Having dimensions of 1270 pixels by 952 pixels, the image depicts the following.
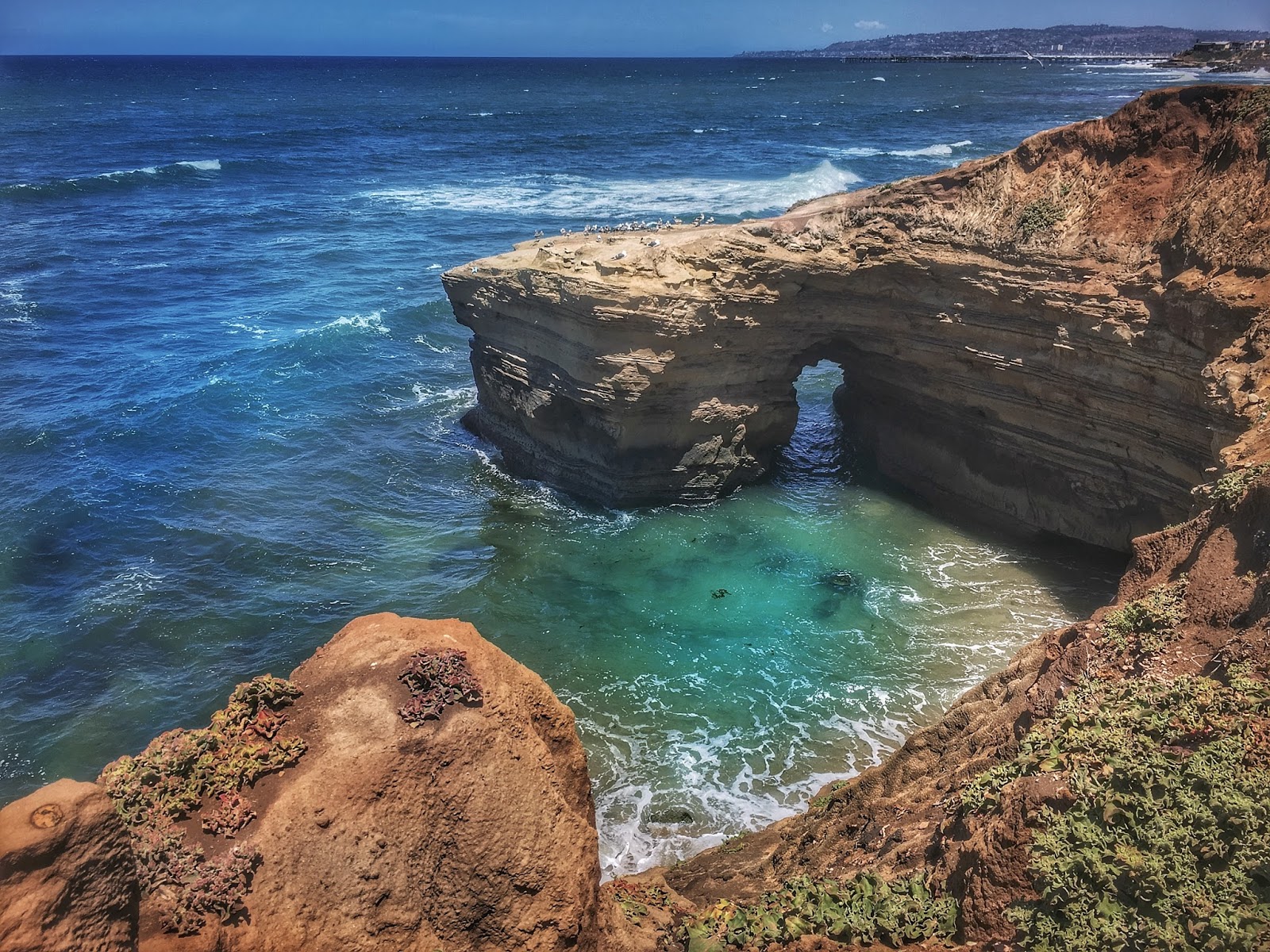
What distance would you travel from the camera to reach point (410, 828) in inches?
293

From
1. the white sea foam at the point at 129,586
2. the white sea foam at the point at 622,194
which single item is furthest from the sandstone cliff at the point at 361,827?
the white sea foam at the point at 622,194

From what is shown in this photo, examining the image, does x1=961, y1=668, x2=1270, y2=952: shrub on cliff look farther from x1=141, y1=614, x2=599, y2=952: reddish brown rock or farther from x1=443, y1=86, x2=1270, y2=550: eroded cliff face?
x1=443, y1=86, x2=1270, y2=550: eroded cliff face

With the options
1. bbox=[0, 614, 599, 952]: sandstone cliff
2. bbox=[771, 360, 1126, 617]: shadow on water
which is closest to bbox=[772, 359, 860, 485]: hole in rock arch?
bbox=[771, 360, 1126, 617]: shadow on water

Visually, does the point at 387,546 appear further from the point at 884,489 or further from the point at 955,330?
the point at 955,330

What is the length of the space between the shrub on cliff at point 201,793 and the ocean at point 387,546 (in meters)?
6.86

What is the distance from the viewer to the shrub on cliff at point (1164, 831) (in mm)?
6672

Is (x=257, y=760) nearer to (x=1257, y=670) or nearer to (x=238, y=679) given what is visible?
(x=1257, y=670)

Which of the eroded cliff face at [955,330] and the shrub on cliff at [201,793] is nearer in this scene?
the shrub on cliff at [201,793]

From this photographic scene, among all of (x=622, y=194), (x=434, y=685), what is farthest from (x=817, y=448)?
(x=622, y=194)

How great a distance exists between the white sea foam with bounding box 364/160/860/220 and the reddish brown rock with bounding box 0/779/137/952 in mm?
43832

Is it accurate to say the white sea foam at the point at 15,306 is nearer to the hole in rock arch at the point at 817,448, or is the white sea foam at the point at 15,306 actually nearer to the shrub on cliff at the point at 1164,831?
the hole in rock arch at the point at 817,448

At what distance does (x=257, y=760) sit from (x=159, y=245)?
44.4 metres

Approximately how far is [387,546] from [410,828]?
47.4 feet

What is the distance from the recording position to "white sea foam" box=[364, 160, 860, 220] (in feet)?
161
